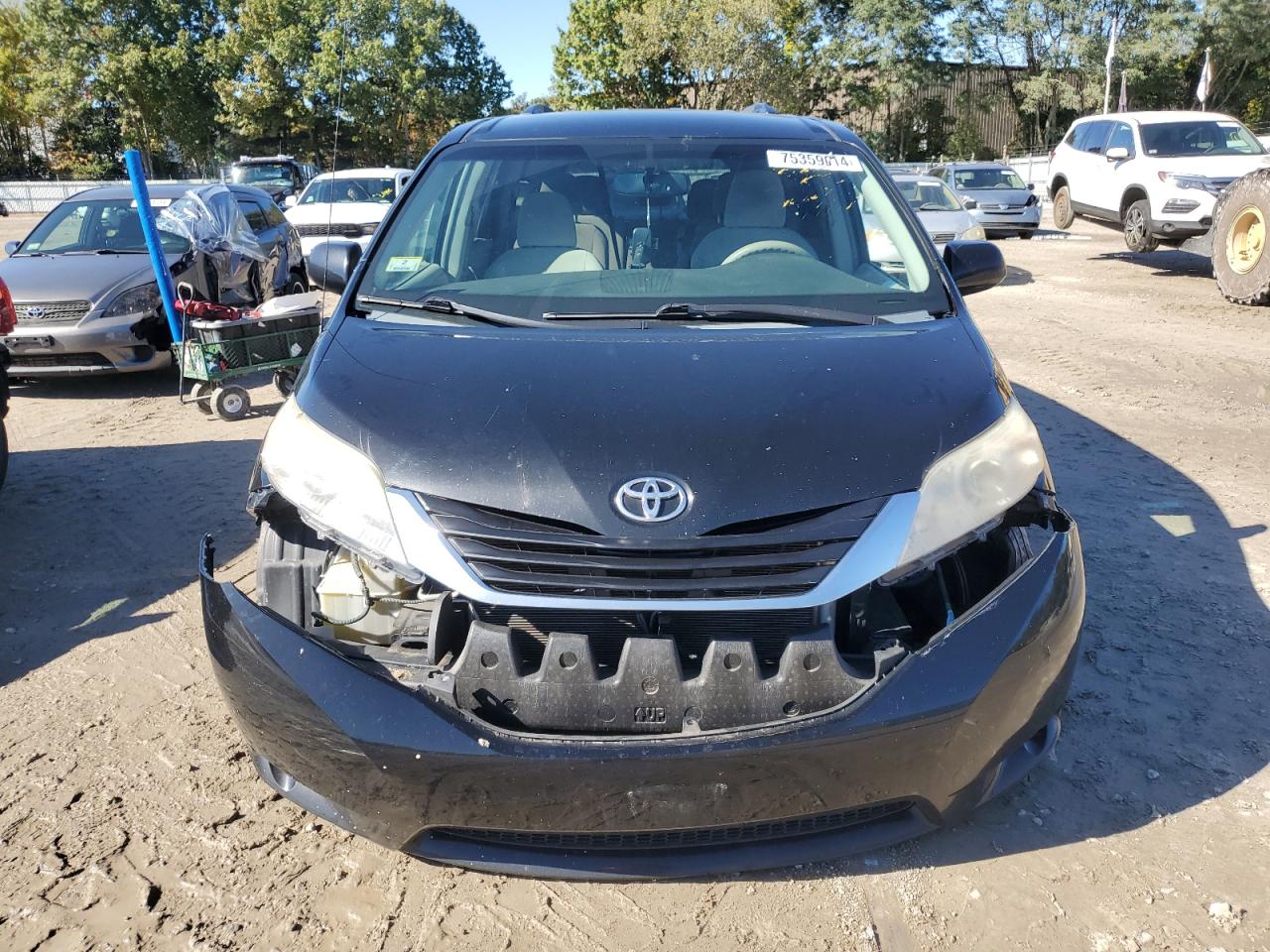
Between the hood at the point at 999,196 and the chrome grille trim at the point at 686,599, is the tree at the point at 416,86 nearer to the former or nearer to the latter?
the hood at the point at 999,196

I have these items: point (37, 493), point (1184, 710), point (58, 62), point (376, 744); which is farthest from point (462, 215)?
point (58, 62)

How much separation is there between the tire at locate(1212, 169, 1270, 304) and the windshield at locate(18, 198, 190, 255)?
412 inches

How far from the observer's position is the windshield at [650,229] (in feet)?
9.72

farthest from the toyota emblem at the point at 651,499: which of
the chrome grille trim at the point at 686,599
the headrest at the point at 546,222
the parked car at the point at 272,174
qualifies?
the parked car at the point at 272,174

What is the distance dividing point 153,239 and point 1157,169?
40.4ft

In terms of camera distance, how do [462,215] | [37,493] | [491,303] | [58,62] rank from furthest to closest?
[58,62]
[37,493]
[462,215]
[491,303]

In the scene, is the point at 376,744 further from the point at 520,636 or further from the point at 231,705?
the point at 231,705

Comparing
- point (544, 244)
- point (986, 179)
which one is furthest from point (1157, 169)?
point (544, 244)

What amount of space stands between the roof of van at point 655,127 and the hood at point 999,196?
1669 cm

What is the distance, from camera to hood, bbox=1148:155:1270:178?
1265 centimetres

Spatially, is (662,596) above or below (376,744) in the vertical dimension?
above

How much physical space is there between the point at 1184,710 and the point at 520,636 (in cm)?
223

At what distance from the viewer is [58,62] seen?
150ft

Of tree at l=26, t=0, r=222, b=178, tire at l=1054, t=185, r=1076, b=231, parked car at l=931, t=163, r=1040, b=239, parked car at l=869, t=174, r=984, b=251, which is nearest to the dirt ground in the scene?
parked car at l=869, t=174, r=984, b=251
